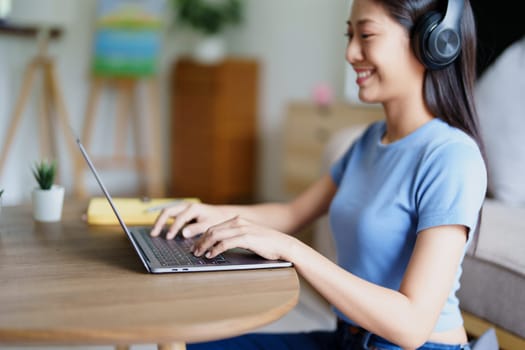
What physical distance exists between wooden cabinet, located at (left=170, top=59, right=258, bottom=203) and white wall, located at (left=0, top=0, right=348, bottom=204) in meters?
0.13

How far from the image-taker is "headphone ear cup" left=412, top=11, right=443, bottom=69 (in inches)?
40.5

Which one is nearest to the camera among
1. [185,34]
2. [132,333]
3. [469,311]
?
[132,333]

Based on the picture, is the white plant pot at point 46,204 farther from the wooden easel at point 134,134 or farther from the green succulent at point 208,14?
the green succulent at point 208,14

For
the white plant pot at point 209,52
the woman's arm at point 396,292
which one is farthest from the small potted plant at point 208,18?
the woman's arm at point 396,292

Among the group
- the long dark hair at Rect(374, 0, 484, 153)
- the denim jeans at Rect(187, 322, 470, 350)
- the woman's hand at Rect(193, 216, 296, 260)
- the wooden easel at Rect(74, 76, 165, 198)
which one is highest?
the long dark hair at Rect(374, 0, 484, 153)

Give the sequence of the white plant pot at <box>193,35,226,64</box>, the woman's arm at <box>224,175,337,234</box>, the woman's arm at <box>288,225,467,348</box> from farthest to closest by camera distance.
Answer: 1. the white plant pot at <box>193,35,226,64</box>
2. the woman's arm at <box>224,175,337,234</box>
3. the woman's arm at <box>288,225,467,348</box>

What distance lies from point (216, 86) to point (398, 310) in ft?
11.2

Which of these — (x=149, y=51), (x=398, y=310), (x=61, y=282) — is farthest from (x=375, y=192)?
(x=149, y=51)

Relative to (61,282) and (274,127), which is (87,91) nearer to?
(274,127)

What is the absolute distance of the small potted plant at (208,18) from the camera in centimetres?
425

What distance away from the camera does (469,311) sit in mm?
1503

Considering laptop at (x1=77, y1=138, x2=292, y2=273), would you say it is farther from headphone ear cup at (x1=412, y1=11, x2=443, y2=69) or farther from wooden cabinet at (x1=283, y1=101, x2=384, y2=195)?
wooden cabinet at (x1=283, y1=101, x2=384, y2=195)

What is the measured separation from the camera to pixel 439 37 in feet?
3.32

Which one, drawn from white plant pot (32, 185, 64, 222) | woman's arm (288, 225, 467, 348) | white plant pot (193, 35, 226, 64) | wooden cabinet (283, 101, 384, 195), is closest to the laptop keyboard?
woman's arm (288, 225, 467, 348)
